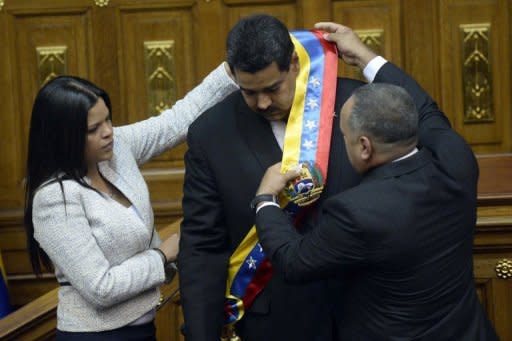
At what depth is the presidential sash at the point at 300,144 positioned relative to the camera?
2836mm

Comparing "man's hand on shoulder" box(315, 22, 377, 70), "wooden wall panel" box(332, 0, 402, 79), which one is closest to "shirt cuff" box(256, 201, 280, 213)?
"man's hand on shoulder" box(315, 22, 377, 70)

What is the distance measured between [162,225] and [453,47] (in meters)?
1.52

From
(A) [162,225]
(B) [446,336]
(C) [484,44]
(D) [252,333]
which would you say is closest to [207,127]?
(D) [252,333]

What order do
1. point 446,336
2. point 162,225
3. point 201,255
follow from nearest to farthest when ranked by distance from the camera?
point 446,336 → point 201,255 → point 162,225

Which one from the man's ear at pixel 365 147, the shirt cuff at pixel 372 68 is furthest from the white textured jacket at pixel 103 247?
the man's ear at pixel 365 147

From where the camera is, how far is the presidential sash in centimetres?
284

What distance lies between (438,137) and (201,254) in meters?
0.68

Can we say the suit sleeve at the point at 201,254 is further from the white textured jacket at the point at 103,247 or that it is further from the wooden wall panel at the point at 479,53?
the wooden wall panel at the point at 479,53

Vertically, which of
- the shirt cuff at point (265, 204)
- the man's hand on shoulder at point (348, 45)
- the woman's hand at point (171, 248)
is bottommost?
the woman's hand at point (171, 248)

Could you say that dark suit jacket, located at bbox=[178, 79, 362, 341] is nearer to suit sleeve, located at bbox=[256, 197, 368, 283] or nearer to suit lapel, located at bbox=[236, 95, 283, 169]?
suit lapel, located at bbox=[236, 95, 283, 169]

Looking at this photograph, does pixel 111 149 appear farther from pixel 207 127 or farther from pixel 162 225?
pixel 162 225

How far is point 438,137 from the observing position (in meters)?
2.79

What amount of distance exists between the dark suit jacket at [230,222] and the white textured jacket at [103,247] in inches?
7.4

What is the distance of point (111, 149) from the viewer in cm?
308
